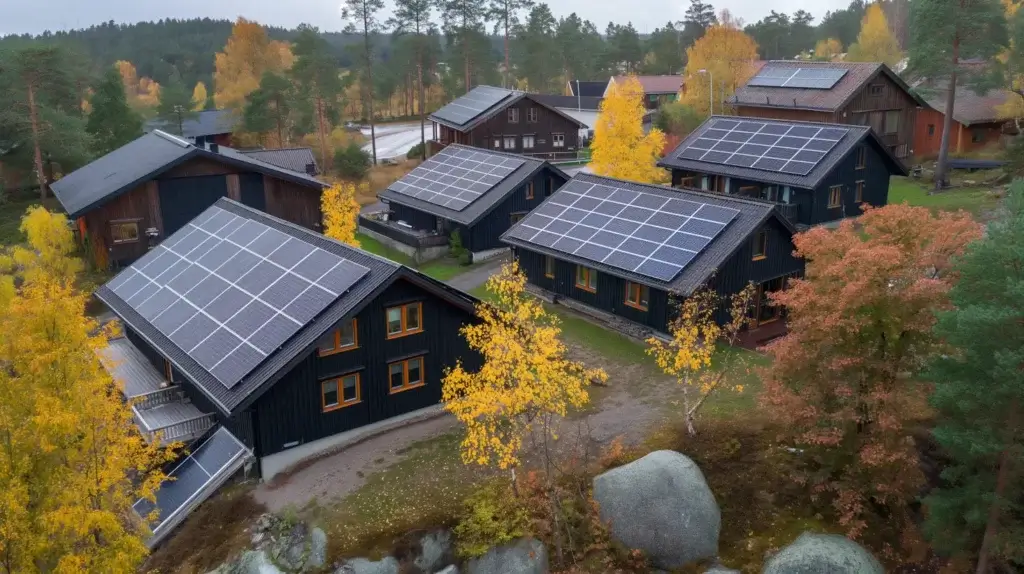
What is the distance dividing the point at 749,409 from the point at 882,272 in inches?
364

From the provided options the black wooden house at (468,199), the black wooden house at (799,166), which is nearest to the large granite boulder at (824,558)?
the black wooden house at (799,166)

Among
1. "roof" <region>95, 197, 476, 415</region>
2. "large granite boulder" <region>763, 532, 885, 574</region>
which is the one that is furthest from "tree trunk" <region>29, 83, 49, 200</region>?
"large granite boulder" <region>763, 532, 885, 574</region>

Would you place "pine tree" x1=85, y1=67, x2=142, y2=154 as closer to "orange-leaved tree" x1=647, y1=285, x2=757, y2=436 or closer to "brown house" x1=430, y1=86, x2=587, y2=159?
"brown house" x1=430, y1=86, x2=587, y2=159

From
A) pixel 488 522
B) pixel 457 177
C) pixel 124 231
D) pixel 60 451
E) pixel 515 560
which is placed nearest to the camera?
pixel 60 451

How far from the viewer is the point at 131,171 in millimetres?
48219

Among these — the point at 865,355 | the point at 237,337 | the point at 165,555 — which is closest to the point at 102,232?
the point at 237,337

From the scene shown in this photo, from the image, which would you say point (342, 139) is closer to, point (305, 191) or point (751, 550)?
point (305, 191)

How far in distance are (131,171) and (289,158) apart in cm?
1365

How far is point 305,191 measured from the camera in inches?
2060

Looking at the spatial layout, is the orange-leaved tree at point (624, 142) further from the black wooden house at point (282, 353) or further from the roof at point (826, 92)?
the black wooden house at point (282, 353)

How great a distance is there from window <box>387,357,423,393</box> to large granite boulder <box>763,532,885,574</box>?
44.6 feet

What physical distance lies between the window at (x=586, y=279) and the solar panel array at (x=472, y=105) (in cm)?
4099

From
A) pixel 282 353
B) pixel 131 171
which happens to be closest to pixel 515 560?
pixel 282 353

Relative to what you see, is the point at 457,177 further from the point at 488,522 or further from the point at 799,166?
the point at 488,522
